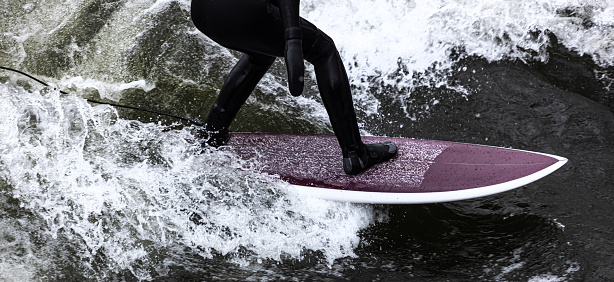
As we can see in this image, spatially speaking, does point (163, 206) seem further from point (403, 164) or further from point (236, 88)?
point (403, 164)

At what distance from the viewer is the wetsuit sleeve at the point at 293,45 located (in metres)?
2.38

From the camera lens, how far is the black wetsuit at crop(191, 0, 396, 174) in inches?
94.8

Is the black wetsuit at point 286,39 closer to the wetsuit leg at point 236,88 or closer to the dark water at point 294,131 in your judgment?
the wetsuit leg at point 236,88

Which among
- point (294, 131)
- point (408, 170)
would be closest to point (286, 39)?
point (408, 170)

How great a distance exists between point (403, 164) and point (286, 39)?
39.2 inches

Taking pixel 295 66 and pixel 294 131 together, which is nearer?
pixel 295 66

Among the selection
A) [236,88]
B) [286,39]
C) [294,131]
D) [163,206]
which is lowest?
[163,206]

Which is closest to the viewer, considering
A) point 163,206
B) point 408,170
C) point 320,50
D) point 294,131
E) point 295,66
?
point 295,66

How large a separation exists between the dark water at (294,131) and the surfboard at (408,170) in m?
0.11

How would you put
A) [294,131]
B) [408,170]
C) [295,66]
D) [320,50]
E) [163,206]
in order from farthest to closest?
[294,131]
[408,170]
[163,206]
[320,50]
[295,66]

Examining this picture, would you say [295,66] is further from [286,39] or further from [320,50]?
[320,50]

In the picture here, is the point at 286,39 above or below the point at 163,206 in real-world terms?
above

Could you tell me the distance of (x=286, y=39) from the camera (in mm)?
2422

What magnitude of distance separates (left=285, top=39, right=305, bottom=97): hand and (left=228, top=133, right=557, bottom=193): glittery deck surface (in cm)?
67
